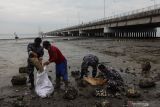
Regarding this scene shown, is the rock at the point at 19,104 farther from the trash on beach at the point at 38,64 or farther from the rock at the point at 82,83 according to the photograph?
the rock at the point at 82,83

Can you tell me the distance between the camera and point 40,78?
10.0 metres

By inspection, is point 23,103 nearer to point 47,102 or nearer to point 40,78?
point 47,102

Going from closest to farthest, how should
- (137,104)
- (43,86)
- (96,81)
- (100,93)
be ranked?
(137,104)
(100,93)
(43,86)
(96,81)

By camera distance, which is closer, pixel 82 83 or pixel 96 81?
pixel 96 81

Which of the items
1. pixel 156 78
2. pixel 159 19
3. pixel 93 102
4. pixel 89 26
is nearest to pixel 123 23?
pixel 159 19

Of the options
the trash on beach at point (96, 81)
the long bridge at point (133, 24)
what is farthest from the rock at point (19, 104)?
the long bridge at point (133, 24)

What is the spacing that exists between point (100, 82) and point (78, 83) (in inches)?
33.9

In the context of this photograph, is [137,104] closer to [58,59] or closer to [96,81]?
[96,81]

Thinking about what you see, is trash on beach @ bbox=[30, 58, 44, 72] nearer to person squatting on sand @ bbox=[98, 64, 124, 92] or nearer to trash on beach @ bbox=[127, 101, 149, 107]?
person squatting on sand @ bbox=[98, 64, 124, 92]

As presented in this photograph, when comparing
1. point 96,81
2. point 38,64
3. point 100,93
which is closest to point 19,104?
point 38,64

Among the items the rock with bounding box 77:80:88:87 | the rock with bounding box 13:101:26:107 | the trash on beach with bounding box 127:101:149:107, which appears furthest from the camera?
the rock with bounding box 77:80:88:87

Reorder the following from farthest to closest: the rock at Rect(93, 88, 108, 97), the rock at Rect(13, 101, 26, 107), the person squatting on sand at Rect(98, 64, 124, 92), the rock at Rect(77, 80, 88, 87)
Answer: the rock at Rect(77, 80, 88, 87)
the person squatting on sand at Rect(98, 64, 124, 92)
the rock at Rect(93, 88, 108, 97)
the rock at Rect(13, 101, 26, 107)

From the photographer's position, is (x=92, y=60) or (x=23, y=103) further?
(x=92, y=60)

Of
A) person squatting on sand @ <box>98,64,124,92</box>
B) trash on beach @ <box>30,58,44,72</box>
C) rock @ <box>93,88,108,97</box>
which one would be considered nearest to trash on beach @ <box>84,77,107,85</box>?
person squatting on sand @ <box>98,64,124,92</box>
